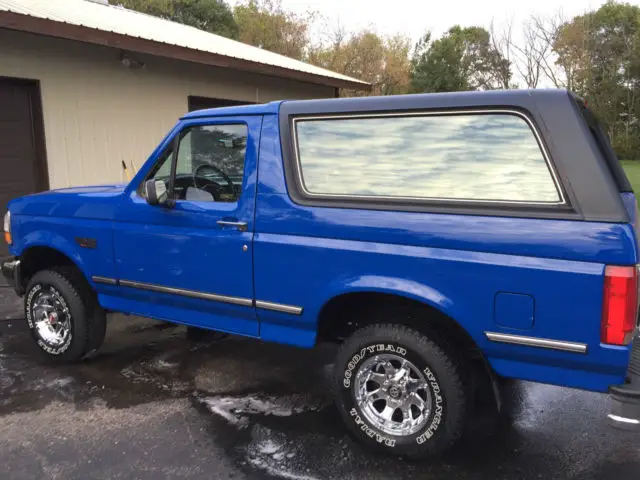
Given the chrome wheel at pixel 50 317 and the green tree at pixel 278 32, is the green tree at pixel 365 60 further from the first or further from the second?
the chrome wheel at pixel 50 317

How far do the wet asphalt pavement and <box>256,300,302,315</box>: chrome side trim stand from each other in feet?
2.55

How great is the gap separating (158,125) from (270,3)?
3280 cm

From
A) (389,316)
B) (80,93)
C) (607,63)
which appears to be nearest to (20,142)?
(80,93)

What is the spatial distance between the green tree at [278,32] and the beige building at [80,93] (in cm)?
2922

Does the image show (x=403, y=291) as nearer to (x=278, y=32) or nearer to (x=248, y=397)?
(x=248, y=397)

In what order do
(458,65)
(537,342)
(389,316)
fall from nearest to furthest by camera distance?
(537,342), (389,316), (458,65)

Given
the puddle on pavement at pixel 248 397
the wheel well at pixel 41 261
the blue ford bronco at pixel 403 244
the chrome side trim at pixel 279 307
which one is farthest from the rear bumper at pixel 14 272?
the chrome side trim at pixel 279 307

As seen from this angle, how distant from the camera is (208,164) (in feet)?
12.6

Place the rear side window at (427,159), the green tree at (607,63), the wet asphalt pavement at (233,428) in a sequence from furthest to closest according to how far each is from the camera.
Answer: the green tree at (607,63) → the wet asphalt pavement at (233,428) → the rear side window at (427,159)

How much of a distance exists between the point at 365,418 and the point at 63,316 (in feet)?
9.03

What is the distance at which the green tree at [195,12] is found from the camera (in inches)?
1491

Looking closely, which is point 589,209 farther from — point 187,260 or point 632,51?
point 632,51

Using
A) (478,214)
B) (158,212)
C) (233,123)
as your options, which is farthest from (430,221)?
(158,212)

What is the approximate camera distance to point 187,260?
3.71m
